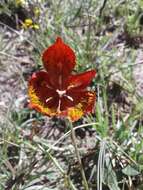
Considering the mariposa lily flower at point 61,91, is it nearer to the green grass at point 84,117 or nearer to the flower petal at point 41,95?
the flower petal at point 41,95

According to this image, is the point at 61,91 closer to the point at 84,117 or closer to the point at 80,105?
the point at 80,105

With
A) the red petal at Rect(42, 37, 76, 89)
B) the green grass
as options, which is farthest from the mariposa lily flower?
the green grass

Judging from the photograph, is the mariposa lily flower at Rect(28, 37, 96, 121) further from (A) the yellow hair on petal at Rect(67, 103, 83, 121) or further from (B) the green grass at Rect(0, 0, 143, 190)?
(B) the green grass at Rect(0, 0, 143, 190)

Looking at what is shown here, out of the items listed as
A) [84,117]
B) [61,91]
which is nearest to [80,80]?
[61,91]

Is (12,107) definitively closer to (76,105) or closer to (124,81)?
(124,81)

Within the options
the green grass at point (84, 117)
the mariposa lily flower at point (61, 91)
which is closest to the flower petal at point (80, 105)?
the mariposa lily flower at point (61, 91)

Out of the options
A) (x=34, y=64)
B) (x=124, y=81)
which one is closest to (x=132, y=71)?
(x=124, y=81)
